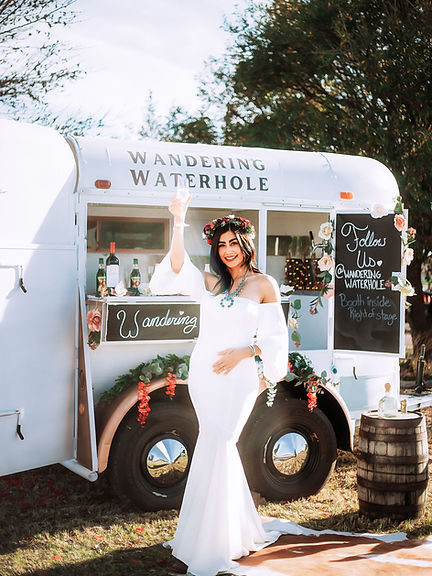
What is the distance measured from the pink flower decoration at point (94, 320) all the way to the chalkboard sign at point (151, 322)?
7 centimetres

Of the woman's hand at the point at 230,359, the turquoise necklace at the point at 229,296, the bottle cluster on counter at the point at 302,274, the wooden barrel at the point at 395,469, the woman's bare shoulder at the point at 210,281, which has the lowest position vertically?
the wooden barrel at the point at 395,469

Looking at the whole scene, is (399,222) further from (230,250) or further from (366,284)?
(230,250)

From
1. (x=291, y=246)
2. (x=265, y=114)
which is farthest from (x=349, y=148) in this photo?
(x=291, y=246)

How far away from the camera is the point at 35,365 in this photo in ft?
17.4

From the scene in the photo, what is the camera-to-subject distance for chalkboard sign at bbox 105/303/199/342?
5.48m

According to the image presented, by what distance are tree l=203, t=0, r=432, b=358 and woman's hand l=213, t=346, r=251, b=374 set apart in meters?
8.27

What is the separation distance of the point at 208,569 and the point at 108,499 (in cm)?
186

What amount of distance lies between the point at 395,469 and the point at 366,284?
183 cm

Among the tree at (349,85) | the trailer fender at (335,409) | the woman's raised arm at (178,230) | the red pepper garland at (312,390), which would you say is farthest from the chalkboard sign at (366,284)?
the tree at (349,85)

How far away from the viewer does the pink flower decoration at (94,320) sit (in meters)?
5.36

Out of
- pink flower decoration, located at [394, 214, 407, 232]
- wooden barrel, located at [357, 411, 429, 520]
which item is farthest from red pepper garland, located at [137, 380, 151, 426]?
pink flower decoration, located at [394, 214, 407, 232]

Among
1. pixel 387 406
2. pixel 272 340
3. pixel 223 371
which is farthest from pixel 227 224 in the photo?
pixel 387 406

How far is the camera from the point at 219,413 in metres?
4.56

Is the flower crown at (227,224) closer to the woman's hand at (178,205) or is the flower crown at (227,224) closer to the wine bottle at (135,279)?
the woman's hand at (178,205)
